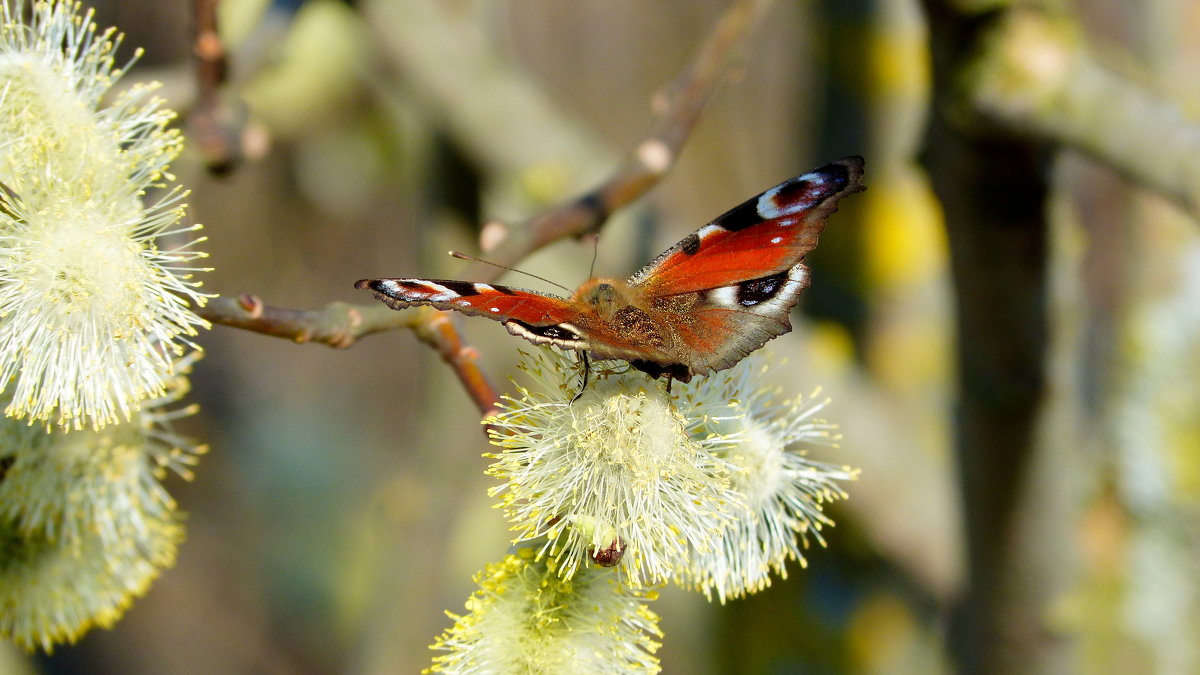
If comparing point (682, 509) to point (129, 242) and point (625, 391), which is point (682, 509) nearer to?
point (625, 391)

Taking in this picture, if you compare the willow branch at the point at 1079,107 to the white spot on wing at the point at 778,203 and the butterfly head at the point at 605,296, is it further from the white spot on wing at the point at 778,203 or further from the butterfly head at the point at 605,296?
the butterfly head at the point at 605,296

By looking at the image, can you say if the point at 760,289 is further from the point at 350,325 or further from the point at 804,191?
the point at 350,325

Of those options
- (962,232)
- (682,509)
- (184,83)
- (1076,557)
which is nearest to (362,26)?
(184,83)

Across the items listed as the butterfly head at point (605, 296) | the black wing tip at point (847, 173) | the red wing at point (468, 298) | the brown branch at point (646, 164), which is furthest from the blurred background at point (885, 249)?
the red wing at point (468, 298)

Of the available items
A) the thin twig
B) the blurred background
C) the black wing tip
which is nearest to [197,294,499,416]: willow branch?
the thin twig

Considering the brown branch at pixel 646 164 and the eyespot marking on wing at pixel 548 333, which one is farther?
the brown branch at pixel 646 164

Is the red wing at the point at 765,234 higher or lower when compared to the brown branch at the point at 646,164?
lower
